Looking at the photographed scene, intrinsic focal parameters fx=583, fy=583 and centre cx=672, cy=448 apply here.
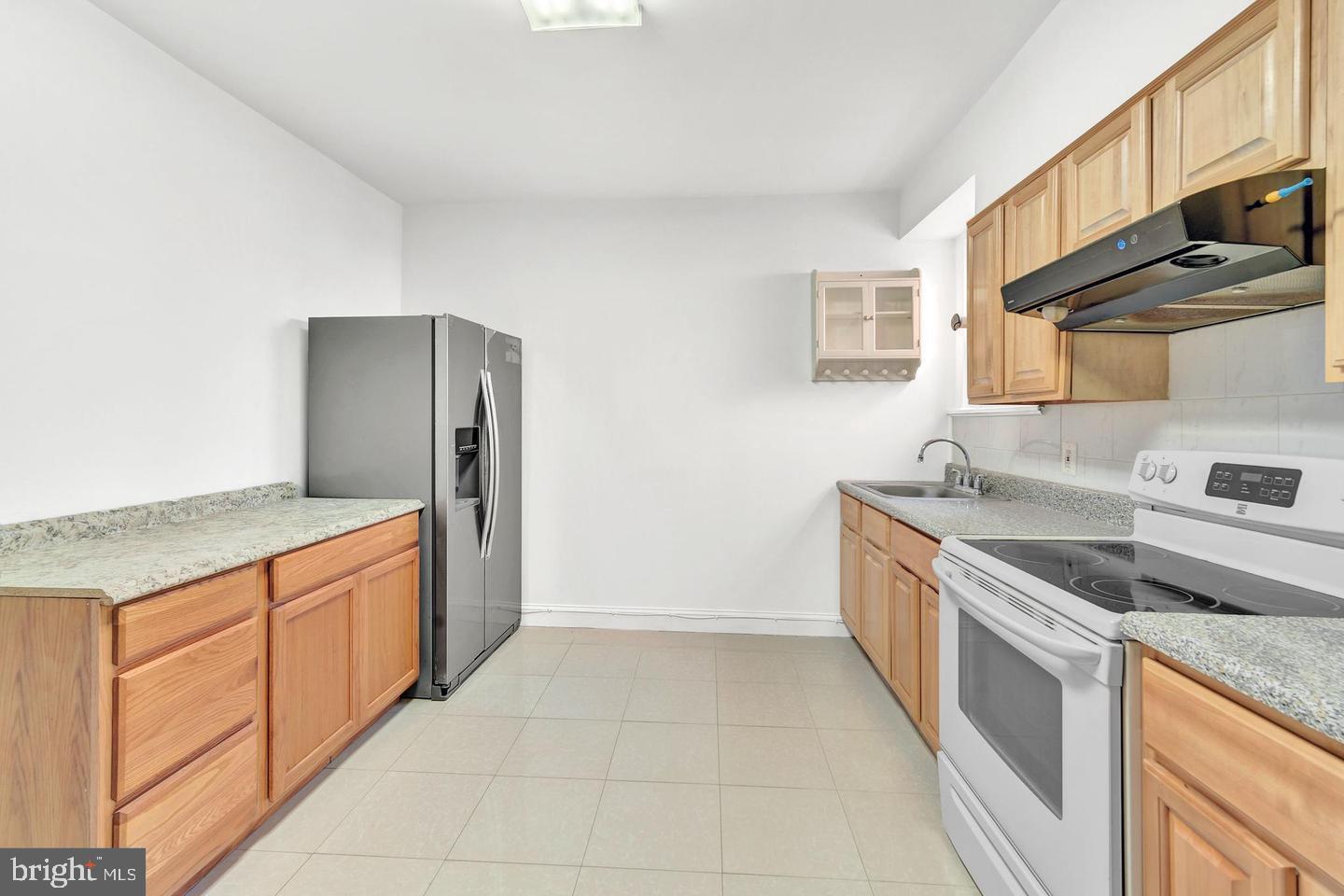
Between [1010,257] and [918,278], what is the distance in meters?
1.07

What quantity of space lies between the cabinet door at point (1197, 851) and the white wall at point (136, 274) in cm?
280

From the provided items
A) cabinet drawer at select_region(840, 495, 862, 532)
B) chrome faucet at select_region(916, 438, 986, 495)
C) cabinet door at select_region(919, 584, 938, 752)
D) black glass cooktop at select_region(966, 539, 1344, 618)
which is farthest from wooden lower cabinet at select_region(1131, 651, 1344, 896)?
cabinet drawer at select_region(840, 495, 862, 532)

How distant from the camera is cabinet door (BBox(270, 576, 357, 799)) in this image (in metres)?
1.79

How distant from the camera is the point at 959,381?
332cm

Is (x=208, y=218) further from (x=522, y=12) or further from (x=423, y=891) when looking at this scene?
(x=423, y=891)

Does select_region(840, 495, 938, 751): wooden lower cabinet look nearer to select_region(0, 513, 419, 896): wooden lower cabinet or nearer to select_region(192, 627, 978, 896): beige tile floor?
select_region(192, 627, 978, 896): beige tile floor

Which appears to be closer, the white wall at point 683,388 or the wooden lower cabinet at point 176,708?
the wooden lower cabinet at point 176,708

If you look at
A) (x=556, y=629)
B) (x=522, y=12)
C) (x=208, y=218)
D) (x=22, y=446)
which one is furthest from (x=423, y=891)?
(x=522, y=12)

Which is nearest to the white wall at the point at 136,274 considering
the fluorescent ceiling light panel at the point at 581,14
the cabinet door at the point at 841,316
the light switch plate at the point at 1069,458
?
the fluorescent ceiling light panel at the point at 581,14

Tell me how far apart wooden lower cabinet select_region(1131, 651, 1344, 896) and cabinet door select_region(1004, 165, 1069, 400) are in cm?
112

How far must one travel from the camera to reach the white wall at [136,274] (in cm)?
169

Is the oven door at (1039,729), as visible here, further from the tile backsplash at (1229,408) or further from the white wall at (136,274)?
the white wall at (136,274)

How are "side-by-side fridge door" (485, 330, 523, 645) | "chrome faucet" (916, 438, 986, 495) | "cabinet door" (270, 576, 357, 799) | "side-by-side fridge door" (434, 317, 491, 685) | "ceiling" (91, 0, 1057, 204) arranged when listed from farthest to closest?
"side-by-side fridge door" (485, 330, 523, 645) → "chrome faucet" (916, 438, 986, 495) → "side-by-side fridge door" (434, 317, 491, 685) → "ceiling" (91, 0, 1057, 204) → "cabinet door" (270, 576, 357, 799)

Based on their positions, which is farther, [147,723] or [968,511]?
[968,511]
